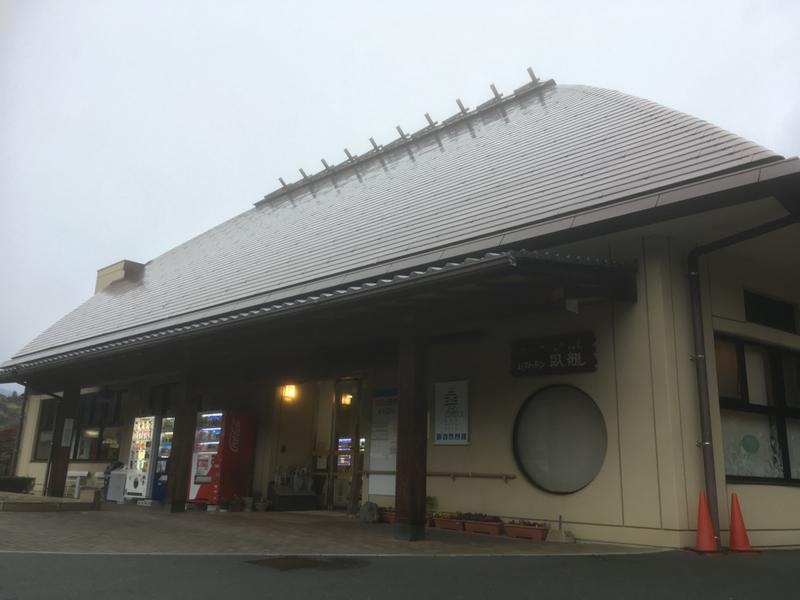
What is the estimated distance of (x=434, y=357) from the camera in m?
10.6

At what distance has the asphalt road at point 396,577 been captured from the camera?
189 inches

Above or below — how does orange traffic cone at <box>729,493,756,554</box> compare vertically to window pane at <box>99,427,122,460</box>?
below

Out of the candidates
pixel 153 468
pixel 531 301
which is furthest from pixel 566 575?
pixel 153 468

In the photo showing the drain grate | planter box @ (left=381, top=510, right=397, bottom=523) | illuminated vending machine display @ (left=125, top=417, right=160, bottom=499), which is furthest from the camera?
illuminated vending machine display @ (left=125, top=417, right=160, bottom=499)

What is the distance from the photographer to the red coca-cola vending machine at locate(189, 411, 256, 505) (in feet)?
42.2

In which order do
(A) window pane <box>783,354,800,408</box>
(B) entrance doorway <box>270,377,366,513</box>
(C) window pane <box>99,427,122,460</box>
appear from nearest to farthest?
(A) window pane <box>783,354,800,408</box> → (B) entrance doorway <box>270,377,366,513</box> → (C) window pane <box>99,427,122,460</box>

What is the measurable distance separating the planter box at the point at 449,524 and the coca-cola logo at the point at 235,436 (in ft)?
17.5

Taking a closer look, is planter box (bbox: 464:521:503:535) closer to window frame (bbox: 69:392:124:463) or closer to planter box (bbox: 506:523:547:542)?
planter box (bbox: 506:523:547:542)

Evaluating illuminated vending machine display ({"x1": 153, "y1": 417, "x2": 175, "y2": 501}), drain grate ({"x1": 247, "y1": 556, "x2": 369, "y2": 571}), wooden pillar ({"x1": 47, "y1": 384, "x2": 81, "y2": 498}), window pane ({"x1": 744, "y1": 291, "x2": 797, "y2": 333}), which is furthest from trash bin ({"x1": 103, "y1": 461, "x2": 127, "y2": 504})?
window pane ({"x1": 744, "y1": 291, "x2": 797, "y2": 333})

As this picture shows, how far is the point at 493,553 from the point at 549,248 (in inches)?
148

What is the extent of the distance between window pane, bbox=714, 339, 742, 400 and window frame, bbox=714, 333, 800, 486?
1.7 inches

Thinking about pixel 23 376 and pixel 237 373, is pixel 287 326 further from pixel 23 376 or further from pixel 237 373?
pixel 23 376

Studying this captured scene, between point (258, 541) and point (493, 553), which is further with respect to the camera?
point (258, 541)

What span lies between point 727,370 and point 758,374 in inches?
34.2
